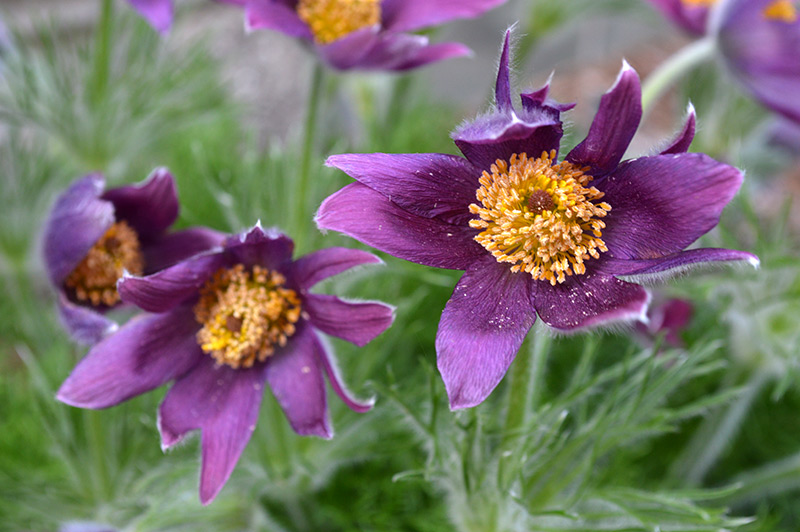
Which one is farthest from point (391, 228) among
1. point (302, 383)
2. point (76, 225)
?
point (76, 225)

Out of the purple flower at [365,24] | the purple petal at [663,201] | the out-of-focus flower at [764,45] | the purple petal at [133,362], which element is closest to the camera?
the purple petal at [663,201]

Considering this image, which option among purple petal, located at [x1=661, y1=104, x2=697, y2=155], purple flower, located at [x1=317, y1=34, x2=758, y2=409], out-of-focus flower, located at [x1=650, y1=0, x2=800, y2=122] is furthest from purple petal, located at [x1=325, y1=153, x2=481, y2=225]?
out-of-focus flower, located at [x1=650, y1=0, x2=800, y2=122]

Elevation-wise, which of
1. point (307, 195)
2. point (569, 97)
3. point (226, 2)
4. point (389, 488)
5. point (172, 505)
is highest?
point (226, 2)

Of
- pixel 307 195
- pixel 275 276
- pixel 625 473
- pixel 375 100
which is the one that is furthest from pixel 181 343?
pixel 375 100

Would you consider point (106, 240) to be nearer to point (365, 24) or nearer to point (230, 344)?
point (230, 344)

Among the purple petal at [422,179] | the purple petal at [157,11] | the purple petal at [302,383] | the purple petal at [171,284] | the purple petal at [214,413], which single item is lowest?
the purple petal at [214,413]

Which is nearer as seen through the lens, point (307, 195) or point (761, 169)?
point (307, 195)

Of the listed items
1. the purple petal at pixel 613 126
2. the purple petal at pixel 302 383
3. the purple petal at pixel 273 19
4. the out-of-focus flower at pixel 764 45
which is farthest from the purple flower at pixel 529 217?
the out-of-focus flower at pixel 764 45

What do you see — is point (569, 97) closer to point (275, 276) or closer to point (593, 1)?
point (593, 1)

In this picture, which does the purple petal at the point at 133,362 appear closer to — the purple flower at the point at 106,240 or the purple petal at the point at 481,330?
the purple flower at the point at 106,240
